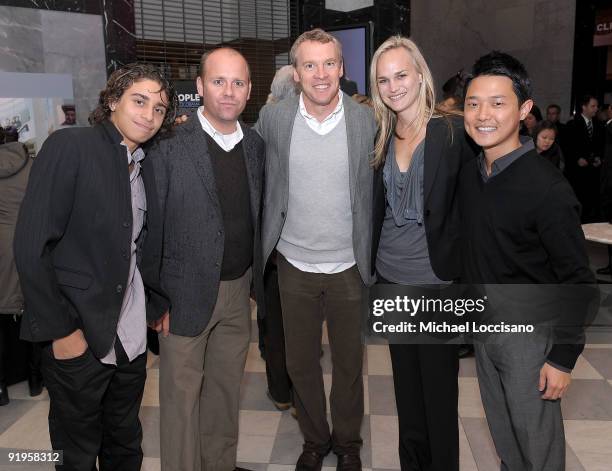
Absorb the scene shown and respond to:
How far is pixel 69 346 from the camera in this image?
1.75m

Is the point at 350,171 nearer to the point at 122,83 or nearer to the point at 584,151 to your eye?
the point at 122,83

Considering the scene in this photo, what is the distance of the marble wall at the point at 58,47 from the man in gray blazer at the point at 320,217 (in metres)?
3.57

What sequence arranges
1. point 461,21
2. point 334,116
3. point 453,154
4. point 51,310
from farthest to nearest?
point 461,21
point 334,116
point 453,154
point 51,310

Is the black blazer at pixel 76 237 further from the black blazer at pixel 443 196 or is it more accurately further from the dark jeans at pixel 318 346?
the black blazer at pixel 443 196

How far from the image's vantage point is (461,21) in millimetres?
9766

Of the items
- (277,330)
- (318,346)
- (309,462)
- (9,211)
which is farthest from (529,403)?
(9,211)

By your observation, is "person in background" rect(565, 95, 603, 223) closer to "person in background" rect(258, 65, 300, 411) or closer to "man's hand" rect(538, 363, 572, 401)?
"person in background" rect(258, 65, 300, 411)

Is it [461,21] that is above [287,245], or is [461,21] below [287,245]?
above

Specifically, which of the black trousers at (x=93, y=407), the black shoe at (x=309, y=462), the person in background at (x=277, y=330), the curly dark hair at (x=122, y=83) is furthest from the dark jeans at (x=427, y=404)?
the curly dark hair at (x=122, y=83)

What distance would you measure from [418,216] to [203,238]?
822 mm

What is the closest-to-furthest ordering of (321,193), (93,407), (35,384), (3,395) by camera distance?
(93,407) → (321,193) → (3,395) → (35,384)

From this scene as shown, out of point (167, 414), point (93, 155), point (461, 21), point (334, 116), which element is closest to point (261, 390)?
point (167, 414)

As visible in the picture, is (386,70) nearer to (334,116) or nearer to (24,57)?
(334,116)

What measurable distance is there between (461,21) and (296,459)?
9068 mm
